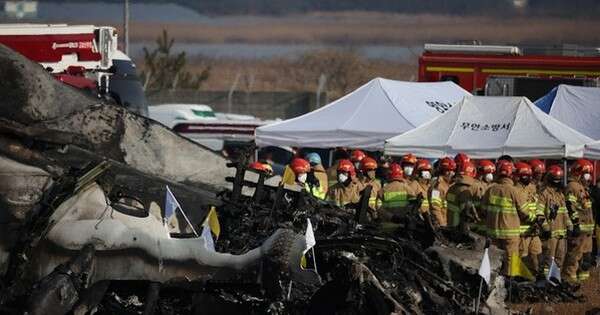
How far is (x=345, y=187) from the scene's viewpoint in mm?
14953

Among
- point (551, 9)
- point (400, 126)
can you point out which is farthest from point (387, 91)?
point (551, 9)

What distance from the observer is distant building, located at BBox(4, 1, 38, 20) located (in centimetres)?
2620

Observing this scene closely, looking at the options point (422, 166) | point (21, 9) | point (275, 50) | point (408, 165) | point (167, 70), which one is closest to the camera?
point (422, 166)

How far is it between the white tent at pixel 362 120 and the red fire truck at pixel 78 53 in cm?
194

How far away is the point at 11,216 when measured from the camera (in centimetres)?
849

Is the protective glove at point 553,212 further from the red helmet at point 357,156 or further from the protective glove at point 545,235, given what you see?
the red helmet at point 357,156

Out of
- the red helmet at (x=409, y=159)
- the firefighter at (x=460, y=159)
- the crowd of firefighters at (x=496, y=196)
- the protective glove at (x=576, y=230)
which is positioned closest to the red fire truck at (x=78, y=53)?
the crowd of firefighters at (x=496, y=196)

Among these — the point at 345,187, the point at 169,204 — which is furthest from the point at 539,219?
the point at 169,204

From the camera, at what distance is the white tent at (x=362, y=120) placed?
55.4ft

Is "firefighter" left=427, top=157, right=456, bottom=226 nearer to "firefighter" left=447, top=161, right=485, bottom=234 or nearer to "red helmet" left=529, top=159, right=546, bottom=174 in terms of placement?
"firefighter" left=447, top=161, right=485, bottom=234

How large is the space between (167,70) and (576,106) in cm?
2296

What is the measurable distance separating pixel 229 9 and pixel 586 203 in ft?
74.3

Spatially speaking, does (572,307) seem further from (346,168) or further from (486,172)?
(346,168)

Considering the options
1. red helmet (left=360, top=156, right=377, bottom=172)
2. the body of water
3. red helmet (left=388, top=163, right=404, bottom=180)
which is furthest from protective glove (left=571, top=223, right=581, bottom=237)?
the body of water
